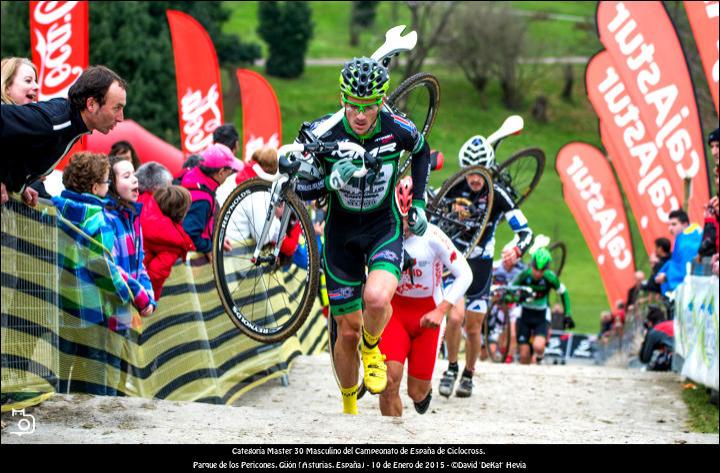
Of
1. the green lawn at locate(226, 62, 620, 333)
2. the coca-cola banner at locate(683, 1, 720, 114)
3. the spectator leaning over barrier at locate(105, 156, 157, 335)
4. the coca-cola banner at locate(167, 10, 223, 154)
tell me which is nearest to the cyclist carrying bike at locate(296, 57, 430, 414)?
the spectator leaning over barrier at locate(105, 156, 157, 335)

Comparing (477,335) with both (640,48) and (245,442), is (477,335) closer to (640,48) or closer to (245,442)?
(245,442)

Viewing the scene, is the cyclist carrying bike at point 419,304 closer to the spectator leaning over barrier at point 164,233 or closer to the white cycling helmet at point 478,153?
the spectator leaning over barrier at point 164,233

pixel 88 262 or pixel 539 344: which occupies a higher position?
pixel 88 262

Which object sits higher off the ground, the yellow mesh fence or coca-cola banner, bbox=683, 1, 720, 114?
coca-cola banner, bbox=683, 1, 720, 114

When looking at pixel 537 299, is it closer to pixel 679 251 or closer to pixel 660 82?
pixel 679 251

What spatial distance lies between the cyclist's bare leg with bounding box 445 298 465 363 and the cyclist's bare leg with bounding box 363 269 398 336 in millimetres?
3253

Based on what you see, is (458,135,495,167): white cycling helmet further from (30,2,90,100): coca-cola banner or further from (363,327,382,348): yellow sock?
(30,2,90,100): coca-cola banner

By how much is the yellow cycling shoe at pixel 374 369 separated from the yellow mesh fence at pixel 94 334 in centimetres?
97

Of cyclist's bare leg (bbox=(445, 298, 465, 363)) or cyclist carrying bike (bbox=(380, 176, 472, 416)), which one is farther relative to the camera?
cyclist's bare leg (bbox=(445, 298, 465, 363))

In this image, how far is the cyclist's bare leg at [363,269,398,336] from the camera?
302 inches

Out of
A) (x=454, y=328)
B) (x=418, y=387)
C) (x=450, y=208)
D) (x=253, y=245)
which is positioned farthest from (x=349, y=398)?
(x=450, y=208)

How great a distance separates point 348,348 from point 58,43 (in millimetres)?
10182

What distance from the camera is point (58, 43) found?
16.6 metres

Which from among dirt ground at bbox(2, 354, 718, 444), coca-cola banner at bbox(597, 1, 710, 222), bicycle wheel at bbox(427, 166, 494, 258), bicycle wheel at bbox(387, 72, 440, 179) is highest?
coca-cola banner at bbox(597, 1, 710, 222)
